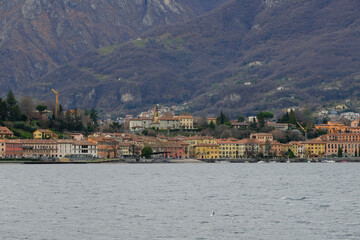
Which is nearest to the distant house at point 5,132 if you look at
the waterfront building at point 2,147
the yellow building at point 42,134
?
the yellow building at point 42,134

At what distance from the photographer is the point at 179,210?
214 ft

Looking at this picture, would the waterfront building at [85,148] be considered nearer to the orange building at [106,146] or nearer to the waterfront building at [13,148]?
the orange building at [106,146]

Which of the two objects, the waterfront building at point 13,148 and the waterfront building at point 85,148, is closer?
the waterfront building at point 13,148

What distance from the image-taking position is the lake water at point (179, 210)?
54.0m

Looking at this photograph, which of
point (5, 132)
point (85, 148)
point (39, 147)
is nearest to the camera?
point (39, 147)

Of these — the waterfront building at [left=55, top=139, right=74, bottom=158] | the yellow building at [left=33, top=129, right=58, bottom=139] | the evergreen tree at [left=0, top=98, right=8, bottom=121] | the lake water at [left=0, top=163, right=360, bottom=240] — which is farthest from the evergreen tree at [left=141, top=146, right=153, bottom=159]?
the lake water at [left=0, top=163, right=360, bottom=240]

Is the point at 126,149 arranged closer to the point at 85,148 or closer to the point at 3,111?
the point at 85,148

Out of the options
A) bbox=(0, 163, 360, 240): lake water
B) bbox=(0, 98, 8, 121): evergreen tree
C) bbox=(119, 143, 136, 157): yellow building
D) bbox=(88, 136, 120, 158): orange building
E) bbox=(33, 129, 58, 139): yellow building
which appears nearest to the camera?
bbox=(0, 163, 360, 240): lake water

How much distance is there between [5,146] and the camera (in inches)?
6752

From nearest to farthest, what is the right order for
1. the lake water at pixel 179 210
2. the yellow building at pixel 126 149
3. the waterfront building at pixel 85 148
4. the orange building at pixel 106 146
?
1. the lake water at pixel 179 210
2. the waterfront building at pixel 85 148
3. the orange building at pixel 106 146
4. the yellow building at pixel 126 149

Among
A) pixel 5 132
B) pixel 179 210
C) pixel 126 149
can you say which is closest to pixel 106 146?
pixel 126 149

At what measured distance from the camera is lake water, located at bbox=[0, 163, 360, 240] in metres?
54.0

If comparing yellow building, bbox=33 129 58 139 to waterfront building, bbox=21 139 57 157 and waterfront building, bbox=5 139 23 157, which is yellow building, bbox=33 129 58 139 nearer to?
waterfront building, bbox=21 139 57 157

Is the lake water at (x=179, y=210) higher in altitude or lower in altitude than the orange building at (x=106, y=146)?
lower
